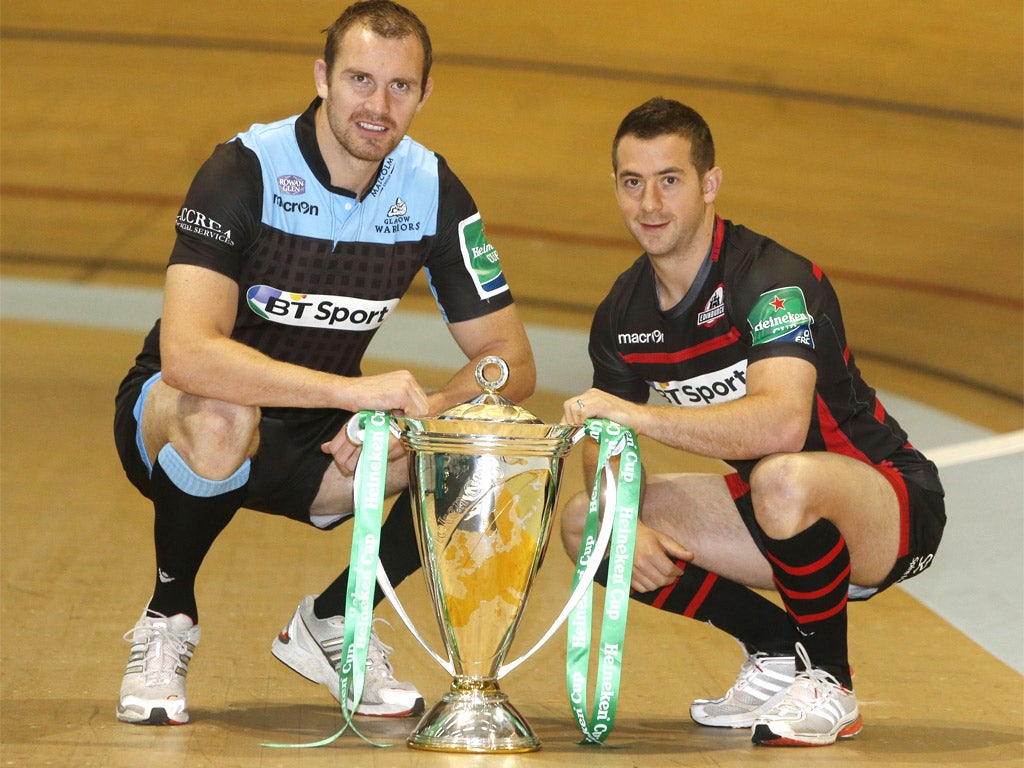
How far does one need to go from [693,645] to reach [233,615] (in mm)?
854

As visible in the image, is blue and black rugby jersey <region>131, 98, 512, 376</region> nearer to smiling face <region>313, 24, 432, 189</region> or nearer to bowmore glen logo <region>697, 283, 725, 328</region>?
smiling face <region>313, 24, 432, 189</region>

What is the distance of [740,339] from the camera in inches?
89.0

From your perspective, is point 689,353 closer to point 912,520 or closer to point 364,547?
point 912,520

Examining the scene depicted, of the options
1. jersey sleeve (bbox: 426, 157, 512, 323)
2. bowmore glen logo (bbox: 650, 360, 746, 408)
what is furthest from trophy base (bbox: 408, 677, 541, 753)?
jersey sleeve (bbox: 426, 157, 512, 323)

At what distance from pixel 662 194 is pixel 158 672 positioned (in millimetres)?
1067

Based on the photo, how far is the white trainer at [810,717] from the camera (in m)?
1.99

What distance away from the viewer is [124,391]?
2.36 m

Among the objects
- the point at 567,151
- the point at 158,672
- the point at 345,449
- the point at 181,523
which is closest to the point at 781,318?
the point at 345,449

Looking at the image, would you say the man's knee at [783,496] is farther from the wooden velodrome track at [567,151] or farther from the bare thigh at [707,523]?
the wooden velodrome track at [567,151]

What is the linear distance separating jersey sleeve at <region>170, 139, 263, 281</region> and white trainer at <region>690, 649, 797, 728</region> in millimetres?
971

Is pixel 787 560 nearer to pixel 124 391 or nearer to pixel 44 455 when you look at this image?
pixel 124 391

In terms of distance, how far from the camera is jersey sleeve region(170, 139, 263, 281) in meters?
2.13

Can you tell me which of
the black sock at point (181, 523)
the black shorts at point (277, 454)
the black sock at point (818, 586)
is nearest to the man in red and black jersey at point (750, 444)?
the black sock at point (818, 586)

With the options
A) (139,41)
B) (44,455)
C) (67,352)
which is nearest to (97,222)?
(139,41)
